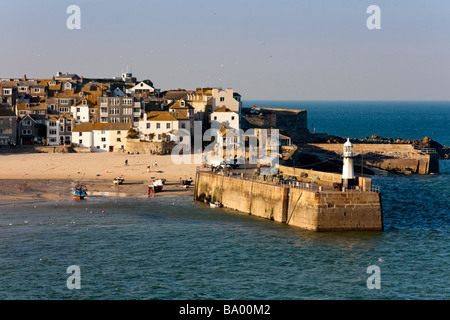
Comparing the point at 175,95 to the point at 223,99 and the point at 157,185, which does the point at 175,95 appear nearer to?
the point at 223,99

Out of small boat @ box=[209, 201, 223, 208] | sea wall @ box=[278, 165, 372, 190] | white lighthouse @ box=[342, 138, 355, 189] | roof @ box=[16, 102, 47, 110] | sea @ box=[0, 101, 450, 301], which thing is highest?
roof @ box=[16, 102, 47, 110]

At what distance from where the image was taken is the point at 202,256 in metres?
44.3

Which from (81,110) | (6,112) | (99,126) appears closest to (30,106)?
(81,110)

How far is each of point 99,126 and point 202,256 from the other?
2009 inches

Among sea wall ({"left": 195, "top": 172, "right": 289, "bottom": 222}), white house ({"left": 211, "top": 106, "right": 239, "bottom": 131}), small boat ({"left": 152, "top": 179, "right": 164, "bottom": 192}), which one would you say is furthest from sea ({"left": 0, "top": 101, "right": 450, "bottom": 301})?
white house ({"left": 211, "top": 106, "right": 239, "bottom": 131})

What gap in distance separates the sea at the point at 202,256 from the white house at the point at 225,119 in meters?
38.9

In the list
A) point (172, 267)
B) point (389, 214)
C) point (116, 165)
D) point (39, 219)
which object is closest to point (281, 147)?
point (116, 165)

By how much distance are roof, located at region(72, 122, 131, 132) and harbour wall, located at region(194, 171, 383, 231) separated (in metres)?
38.7

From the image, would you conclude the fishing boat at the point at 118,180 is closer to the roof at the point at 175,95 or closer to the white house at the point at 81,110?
the white house at the point at 81,110

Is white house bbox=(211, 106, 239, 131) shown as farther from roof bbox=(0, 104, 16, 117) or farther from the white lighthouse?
the white lighthouse

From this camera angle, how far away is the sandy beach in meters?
64.9

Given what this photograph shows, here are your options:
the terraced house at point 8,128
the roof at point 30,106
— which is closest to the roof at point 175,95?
the roof at point 30,106

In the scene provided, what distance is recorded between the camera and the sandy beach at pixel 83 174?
64875 millimetres

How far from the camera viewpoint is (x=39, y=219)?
5347 cm
